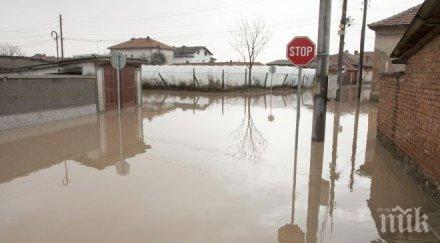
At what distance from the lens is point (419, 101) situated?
685cm

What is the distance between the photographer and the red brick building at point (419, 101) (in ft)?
18.8

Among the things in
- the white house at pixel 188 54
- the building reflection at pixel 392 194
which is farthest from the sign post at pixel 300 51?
the white house at pixel 188 54

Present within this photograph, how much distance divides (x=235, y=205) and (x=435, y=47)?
4.53 m

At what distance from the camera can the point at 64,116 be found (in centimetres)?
1438

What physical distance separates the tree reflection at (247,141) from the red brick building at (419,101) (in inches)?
137

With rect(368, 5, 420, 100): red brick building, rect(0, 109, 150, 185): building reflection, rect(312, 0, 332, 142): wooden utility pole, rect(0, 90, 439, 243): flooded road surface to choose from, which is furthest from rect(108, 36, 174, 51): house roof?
rect(312, 0, 332, 142): wooden utility pole

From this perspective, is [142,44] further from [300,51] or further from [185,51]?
[300,51]

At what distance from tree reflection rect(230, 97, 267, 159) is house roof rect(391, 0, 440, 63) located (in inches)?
166

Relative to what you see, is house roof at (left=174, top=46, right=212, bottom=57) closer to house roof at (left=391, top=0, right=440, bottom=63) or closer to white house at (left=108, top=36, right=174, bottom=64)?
white house at (left=108, top=36, right=174, bottom=64)

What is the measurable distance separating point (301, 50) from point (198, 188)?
3842mm

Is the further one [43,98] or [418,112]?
[43,98]

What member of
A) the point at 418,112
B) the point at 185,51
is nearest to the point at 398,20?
the point at 418,112

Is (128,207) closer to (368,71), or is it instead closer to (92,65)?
(92,65)

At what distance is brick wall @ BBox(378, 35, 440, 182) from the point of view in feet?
19.5
